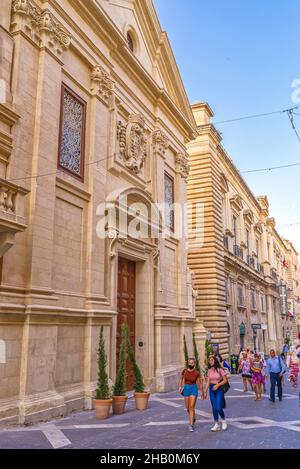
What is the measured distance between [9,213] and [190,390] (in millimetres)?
4837

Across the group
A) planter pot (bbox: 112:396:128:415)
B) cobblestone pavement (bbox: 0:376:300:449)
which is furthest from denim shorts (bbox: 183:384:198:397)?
planter pot (bbox: 112:396:128:415)

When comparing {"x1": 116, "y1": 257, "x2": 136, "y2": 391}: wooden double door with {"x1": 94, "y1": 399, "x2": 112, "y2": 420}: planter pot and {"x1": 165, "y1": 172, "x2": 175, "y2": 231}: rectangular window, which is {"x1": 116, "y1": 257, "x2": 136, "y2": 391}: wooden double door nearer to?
{"x1": 165, "y1": 172, "x2": 175, "y2": 231}: rectangular window

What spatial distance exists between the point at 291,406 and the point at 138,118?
988 centimetres

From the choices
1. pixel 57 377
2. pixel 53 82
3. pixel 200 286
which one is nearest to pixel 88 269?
pixel 57 377

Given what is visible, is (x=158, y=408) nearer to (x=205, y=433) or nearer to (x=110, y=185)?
(x=205, y=433)

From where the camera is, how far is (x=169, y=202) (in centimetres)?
1739

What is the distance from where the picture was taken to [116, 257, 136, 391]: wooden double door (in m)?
13.3

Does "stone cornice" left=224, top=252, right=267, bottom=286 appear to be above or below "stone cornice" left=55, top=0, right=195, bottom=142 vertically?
below

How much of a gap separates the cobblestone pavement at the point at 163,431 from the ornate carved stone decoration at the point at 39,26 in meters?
8.22

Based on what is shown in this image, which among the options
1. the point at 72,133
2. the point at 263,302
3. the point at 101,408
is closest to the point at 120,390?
the point at 101,408

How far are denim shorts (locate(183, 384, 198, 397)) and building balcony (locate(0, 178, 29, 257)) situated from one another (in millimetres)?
4364

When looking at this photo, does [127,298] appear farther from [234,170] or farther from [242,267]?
[234,170]

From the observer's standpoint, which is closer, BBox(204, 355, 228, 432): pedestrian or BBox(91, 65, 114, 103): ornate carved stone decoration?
BBox(204, 355, 228, 432): pedestrian

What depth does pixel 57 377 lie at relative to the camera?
9.47 m
